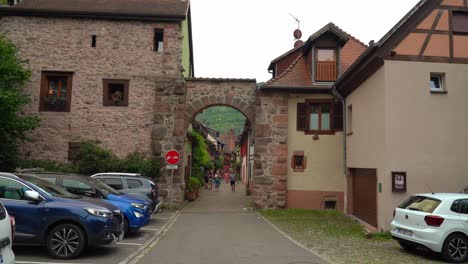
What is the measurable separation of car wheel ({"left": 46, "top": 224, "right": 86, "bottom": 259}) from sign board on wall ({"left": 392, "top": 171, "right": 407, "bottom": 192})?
9185 mm

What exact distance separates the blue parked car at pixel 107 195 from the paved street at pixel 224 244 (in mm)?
960

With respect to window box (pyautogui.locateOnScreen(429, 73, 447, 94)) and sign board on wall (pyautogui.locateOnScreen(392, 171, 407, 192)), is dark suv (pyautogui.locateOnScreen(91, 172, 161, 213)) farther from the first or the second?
window box (pyautogui.locateOnScreen(429, 73, 447, 94))

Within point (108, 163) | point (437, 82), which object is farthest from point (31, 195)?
point (437, 82)

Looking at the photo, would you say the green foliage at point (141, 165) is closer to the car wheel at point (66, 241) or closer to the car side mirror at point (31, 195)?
the car wheel at point (66, 241)

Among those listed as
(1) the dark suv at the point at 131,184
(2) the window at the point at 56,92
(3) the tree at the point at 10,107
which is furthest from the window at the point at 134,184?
(2) the window at the point at 56,92

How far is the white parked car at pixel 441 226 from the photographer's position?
30.3 feet

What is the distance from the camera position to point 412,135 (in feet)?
43.3

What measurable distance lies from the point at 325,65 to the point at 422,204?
38.8ft

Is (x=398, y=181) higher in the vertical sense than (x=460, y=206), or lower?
higher

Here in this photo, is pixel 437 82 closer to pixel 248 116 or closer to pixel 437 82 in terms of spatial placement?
pixel 437 82

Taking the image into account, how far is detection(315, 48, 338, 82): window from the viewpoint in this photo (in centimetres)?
2059

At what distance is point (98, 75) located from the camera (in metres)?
20.8

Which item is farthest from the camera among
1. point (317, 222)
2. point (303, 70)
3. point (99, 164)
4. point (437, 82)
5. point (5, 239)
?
point (303, 70)

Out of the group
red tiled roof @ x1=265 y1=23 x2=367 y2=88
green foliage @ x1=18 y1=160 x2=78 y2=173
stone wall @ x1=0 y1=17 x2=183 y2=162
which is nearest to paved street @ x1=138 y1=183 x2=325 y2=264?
stone wall @ x1=0 y1=17 x2=183 y2=162
